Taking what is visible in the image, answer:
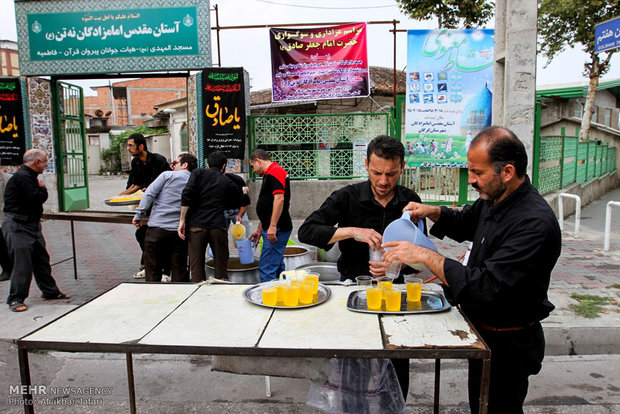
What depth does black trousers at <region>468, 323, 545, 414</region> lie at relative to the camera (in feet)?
6.72

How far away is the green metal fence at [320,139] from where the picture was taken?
30.5ft

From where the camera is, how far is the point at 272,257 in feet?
16.6

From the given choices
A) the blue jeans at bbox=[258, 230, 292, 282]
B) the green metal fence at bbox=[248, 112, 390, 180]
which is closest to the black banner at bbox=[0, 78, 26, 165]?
the green metal fence at bbox=[248, 112, 390, 180]

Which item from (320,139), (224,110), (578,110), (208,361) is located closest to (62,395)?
(208,361)

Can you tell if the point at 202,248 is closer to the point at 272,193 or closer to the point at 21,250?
the point at 272,193

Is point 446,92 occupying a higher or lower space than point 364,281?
higher

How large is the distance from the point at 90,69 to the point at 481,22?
1063 cm

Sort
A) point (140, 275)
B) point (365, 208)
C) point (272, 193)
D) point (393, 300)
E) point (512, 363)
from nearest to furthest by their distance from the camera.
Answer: point (512, 363), point (393, 300), point (365, 208), point (272, 193), point (140, 275)

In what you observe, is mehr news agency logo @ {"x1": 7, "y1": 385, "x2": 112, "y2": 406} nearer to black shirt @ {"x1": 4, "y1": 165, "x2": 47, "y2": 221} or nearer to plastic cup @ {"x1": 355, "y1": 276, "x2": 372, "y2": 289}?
black shirt @ {"x1": 4, "y1": 165, "x2": 47, "y2": 221}

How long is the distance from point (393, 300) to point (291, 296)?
20.4 inches

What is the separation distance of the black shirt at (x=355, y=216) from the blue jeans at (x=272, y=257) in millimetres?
2250

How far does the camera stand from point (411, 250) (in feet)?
6.70

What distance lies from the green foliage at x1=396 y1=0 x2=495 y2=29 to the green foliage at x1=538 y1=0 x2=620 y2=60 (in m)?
6.00

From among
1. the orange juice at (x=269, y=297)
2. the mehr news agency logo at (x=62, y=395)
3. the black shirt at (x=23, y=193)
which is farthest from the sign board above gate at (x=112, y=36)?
the orange juice at (x=269, y=297)
